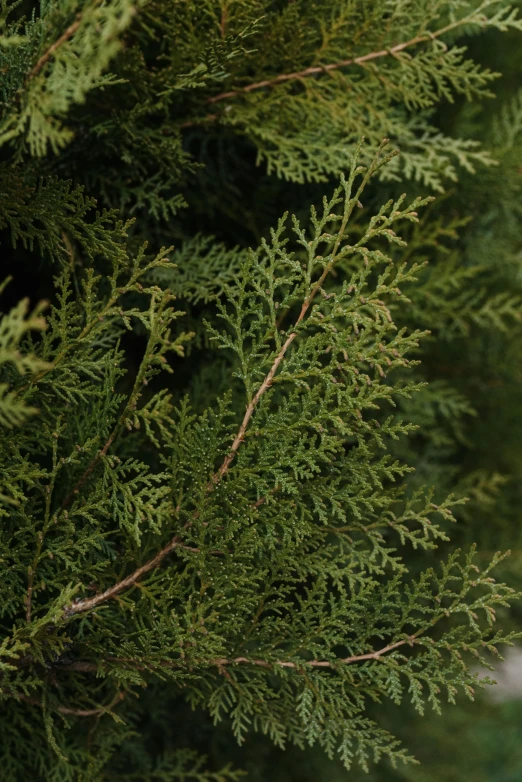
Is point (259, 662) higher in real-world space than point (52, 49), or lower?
lower

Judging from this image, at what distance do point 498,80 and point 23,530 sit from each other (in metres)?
1.19

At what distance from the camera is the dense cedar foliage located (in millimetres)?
738

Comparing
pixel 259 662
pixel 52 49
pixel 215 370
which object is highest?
pixel 52 49

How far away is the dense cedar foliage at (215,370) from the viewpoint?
74 centimetres

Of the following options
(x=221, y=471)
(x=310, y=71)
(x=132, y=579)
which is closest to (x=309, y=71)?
(x=310, y=71)

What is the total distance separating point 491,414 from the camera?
148 centimetres

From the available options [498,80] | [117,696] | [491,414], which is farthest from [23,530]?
[498,80]

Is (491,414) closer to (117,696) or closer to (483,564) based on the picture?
(483,564)

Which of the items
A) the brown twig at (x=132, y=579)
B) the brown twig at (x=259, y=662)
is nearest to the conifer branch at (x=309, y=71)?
the brown twig at (x=132, y=579)

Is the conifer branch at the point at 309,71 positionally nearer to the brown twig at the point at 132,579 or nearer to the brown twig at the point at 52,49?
the brown twig at the point at 52,49

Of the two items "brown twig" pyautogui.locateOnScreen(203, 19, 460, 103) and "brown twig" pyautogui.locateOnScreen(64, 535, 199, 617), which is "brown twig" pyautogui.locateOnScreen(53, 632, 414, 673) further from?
"brown twig" pyautogui.locateOnScreen(203, 19, 460, 103)

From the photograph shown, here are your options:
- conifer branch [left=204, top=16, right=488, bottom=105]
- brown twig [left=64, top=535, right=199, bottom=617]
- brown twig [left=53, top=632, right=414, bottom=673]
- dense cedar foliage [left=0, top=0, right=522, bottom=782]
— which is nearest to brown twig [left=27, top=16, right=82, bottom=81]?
dense cedar foliage [left=0, top=0, right=522, bottom=782]

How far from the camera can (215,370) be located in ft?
3.34

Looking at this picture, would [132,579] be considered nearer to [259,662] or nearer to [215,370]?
[259,662]
